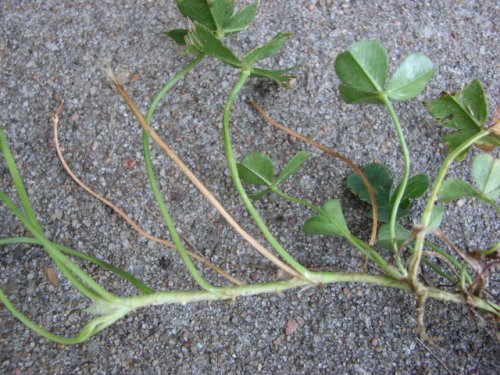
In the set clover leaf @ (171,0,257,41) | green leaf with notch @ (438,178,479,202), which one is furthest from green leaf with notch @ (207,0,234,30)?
green leaf with notch @ (438,178,479,202)

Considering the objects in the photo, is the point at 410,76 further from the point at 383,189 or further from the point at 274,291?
the point at 274,291

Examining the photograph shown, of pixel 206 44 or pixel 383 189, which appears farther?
pixel 383 189

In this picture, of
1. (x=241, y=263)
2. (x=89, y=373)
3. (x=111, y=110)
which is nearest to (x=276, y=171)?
(x=241, y=263)

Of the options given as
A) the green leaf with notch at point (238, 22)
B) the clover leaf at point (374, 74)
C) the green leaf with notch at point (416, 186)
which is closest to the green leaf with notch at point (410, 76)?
the clover leaf at point (374, 74)

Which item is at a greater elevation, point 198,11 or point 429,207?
point 198,11

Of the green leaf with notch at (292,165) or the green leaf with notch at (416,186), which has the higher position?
the green leaf with notch at (292,165)

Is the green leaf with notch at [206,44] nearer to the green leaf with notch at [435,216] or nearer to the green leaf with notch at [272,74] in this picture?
the green leaf with notch at [272,74]

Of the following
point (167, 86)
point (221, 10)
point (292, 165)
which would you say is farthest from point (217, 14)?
point (292, 165)
